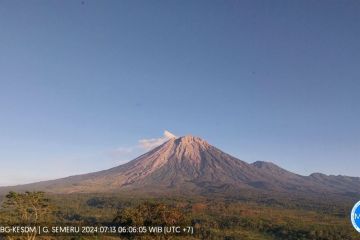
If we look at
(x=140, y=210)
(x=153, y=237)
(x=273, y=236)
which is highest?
(x=140, y=210)

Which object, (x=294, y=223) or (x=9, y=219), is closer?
(x=9, y=219)

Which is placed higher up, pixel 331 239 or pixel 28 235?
pixel 28 235

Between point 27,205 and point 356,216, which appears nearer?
point 356,216

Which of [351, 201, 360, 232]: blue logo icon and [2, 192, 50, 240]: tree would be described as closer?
[351, 201, 360, 232]: blue logo icon

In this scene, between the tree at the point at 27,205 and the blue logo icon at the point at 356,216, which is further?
the tree at the point at 27,205

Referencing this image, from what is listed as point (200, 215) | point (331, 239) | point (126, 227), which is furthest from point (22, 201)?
point (200, 215)

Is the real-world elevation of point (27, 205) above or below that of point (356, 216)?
above

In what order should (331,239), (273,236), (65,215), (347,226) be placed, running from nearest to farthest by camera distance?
(331,239), (273,236), (347,226), (65,215)

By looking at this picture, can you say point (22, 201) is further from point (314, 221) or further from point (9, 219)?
point (314, 221)

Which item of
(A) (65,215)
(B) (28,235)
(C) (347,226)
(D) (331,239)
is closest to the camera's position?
(B) (28,235)

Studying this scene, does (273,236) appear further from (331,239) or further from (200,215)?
(200,215)
